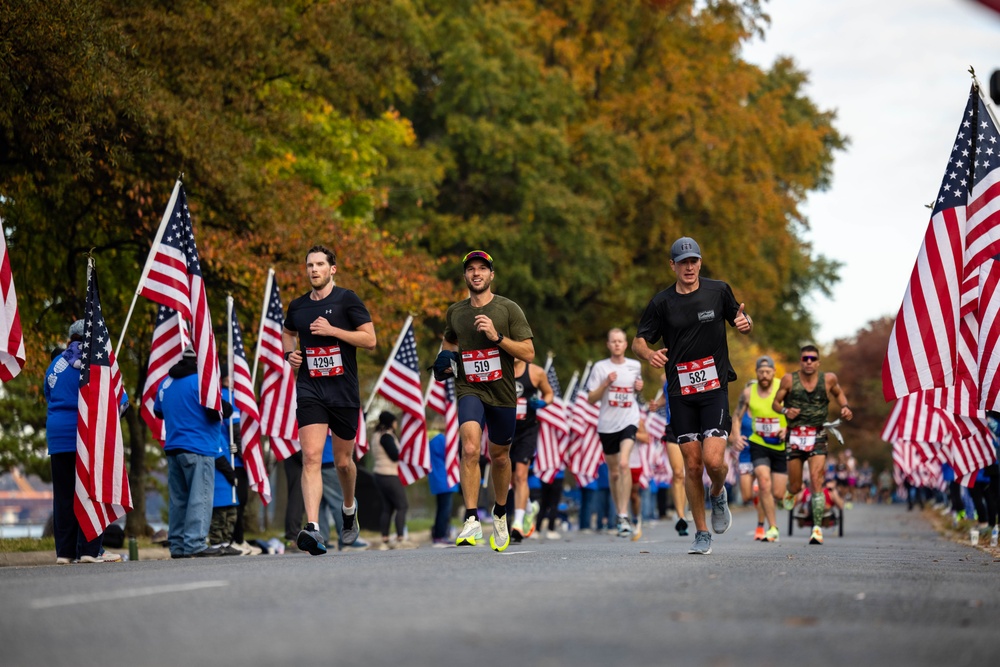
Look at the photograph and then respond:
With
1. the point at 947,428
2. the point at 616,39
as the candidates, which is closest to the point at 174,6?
the point at 947,428

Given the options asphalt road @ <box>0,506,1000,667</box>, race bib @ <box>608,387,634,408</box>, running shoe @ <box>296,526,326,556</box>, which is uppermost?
race bib @ <box>608,387,634,408</box>

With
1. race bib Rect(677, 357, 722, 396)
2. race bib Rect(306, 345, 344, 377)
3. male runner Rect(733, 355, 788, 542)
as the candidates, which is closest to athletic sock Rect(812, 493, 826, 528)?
male runner Rect(733, 355, 788, 542)

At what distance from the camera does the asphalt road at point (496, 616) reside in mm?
5301

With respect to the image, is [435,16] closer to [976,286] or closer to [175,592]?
[976,286]

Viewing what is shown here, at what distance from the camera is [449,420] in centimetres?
2291

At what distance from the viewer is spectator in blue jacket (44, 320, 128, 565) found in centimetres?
1377

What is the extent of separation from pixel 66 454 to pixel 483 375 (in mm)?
4138

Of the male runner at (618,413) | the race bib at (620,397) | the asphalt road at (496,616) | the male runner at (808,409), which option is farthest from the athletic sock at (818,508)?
the asphalt road at (496,616)

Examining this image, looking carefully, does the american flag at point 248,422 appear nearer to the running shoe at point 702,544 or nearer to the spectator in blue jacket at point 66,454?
the spectator in blue jacket at point 66,454

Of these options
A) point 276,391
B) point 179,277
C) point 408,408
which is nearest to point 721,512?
point 179,277

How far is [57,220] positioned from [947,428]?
12.6 meters

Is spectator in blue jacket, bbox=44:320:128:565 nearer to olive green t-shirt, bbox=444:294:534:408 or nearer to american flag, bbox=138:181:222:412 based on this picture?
american flag, bbox=138:181:222:412

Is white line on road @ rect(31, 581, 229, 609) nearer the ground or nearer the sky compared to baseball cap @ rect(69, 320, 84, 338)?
nearer the ground

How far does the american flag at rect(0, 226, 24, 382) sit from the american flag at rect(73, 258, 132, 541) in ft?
2.52
